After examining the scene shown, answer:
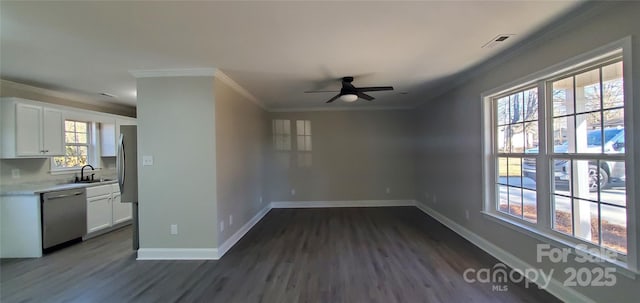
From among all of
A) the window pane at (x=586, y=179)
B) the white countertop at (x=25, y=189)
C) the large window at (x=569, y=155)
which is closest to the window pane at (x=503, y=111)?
the large window at (x=569, y=155)

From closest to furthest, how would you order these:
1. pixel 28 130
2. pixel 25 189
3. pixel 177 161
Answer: pixel 177 161 → pixel 25 189 → pixel 28 130

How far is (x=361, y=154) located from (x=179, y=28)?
5016 mm

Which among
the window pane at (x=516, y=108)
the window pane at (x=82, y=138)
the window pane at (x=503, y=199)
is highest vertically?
the window pane at (x=516, y=108)

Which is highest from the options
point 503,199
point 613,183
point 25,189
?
point 613,183

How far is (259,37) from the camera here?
250 cm

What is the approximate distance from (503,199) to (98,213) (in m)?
6.04

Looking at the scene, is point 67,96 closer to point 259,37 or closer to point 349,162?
point 259,37

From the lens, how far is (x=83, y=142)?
5016 millimetres

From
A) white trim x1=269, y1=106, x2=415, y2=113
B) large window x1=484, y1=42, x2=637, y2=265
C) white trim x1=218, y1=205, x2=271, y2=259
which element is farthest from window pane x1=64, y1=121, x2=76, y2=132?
large window x1=484, y1=42, x2=637, y2=265

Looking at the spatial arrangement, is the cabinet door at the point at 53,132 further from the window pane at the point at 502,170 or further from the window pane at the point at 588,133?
the window pane at the point at 588,133

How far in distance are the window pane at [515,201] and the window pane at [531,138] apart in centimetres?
49

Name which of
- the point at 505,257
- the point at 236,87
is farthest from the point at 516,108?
the point at 236,87

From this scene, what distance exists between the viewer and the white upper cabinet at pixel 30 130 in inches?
146

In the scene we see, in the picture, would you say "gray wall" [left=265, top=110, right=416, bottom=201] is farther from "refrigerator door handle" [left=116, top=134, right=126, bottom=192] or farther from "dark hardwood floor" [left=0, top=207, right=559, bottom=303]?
"refrigerator door handle" [left=116, top=134, right=126, bottom=192]
